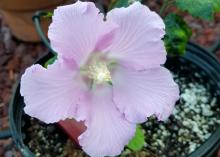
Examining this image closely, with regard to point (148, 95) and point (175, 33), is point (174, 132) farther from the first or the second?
point (148, 95)

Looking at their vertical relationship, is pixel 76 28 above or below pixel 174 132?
above

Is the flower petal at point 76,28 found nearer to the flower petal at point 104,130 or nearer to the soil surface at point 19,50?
the flower petal at point 104,130

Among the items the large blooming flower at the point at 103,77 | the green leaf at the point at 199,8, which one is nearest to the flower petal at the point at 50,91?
the large blooming flower at the point at 103,77

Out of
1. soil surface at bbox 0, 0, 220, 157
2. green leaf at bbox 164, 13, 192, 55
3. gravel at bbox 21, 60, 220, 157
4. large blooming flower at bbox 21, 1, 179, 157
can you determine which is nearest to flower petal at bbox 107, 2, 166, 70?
large blooming flower at bbox 21, 1, 179, 157

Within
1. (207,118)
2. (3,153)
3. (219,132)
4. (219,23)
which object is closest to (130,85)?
(219,132)

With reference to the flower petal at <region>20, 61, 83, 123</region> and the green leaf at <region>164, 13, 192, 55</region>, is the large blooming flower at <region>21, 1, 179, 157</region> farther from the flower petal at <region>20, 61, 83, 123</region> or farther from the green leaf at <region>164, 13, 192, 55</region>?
the green leaf at <region>164, 13, 192, 55</region>

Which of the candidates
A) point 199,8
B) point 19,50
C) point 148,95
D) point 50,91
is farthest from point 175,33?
point 19,50
